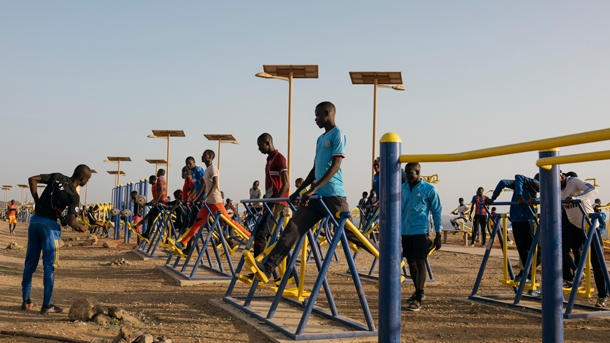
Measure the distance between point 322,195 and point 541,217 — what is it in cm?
224

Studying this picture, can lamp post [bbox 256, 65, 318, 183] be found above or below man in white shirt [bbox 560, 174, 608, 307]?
above

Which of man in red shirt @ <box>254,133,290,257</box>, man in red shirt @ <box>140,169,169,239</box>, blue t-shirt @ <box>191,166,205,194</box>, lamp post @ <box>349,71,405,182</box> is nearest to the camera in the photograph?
man in red shirt @ <box>254,133,290,257</box>

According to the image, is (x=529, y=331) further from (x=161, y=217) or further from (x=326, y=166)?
(x=161, y=217)

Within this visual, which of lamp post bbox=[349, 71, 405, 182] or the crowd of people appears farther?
lamp post bbox=[349, 71, 405, 182]

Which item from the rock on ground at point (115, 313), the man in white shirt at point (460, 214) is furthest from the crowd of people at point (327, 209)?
the man in white shirt at point (460, 214)

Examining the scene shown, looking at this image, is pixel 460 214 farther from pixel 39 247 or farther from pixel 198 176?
pixel 39 247

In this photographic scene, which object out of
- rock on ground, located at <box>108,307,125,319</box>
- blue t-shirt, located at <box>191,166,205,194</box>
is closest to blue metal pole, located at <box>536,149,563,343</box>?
rock on ground, located at <box>108,307,125,319</box>

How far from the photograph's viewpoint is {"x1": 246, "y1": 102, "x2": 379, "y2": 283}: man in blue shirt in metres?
3.97

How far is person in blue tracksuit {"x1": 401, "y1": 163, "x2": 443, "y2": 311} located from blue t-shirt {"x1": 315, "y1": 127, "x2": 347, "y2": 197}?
62.7 inches

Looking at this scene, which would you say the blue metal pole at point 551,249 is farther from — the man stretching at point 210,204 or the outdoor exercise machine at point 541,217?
the man stretching at point 210,204

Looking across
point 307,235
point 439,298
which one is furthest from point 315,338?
point 439,298

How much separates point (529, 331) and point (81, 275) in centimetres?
687

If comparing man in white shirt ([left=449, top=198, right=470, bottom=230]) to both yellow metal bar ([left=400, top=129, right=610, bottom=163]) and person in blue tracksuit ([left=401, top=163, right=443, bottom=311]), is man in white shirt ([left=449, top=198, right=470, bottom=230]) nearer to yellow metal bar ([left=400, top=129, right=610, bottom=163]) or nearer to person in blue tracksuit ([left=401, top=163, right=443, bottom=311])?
person in blue tracksuit ([left=401, top=163, right=443, bottom=311])

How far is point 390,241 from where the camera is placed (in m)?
2.24
